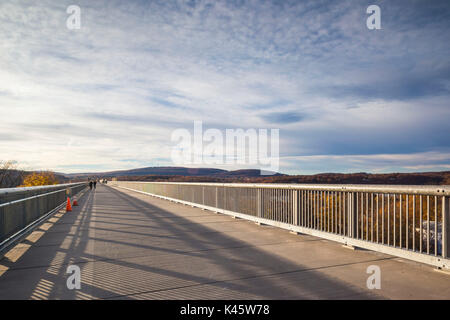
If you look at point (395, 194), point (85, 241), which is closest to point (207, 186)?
point (85, 241)

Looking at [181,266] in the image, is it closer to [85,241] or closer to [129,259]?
[129,259]

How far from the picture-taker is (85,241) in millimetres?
7910

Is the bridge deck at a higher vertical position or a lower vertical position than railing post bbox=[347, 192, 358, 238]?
lower

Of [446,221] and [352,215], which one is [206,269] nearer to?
[352,215]

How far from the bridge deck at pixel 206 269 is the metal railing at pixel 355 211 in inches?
10.4

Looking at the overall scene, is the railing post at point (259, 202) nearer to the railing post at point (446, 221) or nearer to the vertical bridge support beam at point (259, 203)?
the vertical bridge support beam at point (259, 203)

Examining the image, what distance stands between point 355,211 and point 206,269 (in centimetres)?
340

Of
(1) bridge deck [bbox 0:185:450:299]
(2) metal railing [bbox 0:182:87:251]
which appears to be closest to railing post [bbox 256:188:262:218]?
(1) bridge deck [bbox 0:185:450:299]

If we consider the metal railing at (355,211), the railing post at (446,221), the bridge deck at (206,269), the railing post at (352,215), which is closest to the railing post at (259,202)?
the metal railing at (355,211)

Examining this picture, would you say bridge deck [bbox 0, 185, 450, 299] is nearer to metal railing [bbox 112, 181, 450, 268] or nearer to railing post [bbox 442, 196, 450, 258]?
metal railing [bbox 112, 181, 450, 268]

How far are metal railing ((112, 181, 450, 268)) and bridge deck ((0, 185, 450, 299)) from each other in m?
0.26

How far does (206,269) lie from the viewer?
530 cm

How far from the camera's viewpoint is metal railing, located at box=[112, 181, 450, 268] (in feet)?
16.6

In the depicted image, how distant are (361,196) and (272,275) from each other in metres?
2.77
